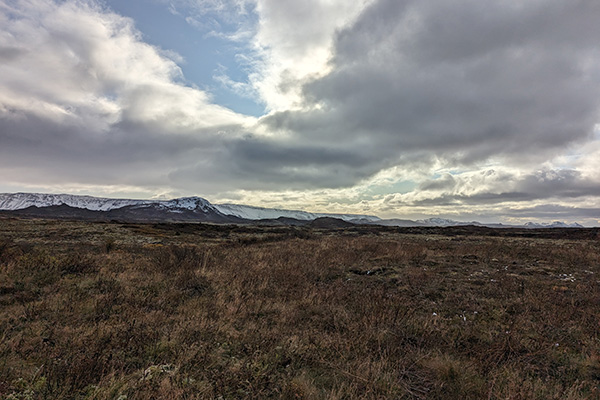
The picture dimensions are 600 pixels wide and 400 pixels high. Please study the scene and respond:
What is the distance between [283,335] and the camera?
217 inches

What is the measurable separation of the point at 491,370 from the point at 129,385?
527cm

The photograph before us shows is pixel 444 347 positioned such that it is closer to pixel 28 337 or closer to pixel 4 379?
pixel 4 379

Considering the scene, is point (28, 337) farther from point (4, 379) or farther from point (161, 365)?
point (161, 365)

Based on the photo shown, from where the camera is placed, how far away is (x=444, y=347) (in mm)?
5273

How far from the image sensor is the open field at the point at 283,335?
380 centimetres

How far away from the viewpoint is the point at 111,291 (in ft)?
25.7

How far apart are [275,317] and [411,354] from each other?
3.09m

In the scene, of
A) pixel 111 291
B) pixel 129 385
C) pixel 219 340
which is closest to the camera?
pixel 129 385

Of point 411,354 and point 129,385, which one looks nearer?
point 129,385

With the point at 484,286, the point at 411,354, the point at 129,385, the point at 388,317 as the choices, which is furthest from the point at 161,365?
the point at 484,286

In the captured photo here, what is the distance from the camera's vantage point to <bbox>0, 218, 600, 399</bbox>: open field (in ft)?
12.5

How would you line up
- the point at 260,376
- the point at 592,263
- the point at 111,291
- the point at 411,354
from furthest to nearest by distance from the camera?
1. the point at 592,263
2. the point at 111,291
3. the point at 411,354
4. the point at 260,376

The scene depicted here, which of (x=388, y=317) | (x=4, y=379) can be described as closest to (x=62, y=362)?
(x=4, y=379)

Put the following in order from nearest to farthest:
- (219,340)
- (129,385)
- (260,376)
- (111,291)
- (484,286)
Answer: (129,385) → (260,376) → (219,340) → (111,291) → (484,286)
